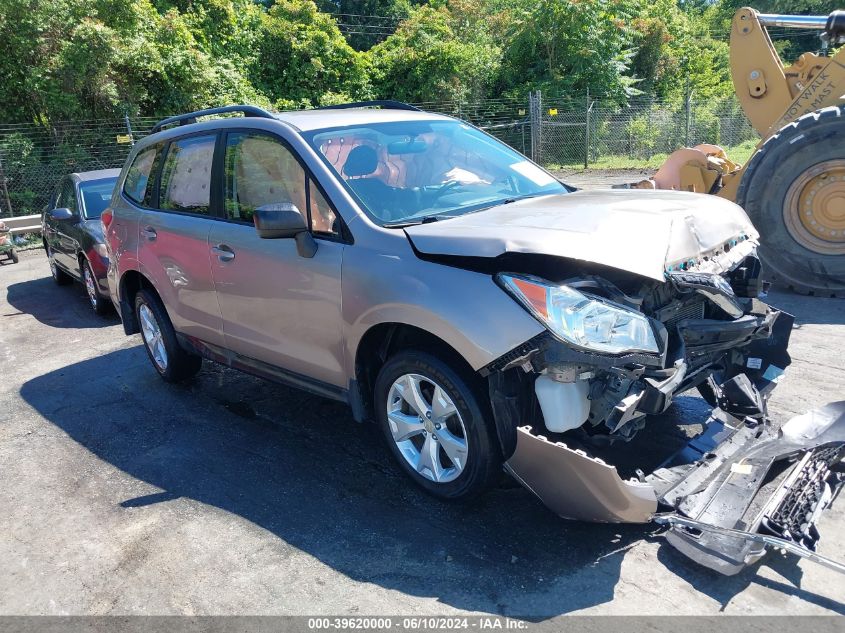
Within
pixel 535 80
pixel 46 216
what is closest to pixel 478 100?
pixel 535 80

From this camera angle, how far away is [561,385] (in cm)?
290

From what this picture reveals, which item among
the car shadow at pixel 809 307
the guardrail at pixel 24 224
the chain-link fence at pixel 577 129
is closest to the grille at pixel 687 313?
the car shadow at pixel 809 307

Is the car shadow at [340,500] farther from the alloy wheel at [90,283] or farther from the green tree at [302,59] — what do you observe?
the green tree at [302,59]

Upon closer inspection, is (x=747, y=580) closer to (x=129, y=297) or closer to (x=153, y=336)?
(x=153, y=336)

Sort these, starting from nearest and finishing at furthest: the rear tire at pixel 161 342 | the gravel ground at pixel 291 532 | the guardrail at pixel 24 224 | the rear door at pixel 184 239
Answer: the gravel ground at pixel 291 532 → the rear door at pixel 184 239 → the rear tire at pixel 161 342 → the guardrail at pixel 24 224

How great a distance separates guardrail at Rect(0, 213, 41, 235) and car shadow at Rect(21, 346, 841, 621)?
1103 cm

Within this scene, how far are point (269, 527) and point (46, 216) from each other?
871cm

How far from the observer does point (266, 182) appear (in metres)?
4.21

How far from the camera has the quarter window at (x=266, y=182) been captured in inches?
151

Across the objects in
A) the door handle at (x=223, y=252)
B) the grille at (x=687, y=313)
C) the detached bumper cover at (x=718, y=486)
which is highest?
the door handle at (x=223, y=252)

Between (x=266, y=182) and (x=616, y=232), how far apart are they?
220 centimetres

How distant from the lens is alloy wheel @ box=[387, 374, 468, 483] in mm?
3314

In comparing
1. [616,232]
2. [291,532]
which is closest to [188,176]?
[291,532]

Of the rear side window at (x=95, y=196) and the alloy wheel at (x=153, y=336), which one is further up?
the rear side window at (x=95, y=196)
